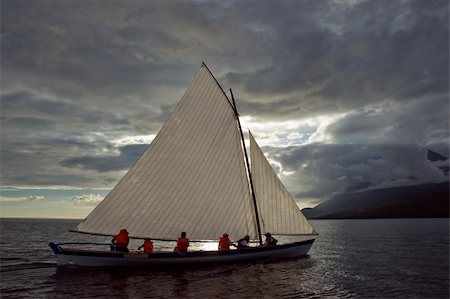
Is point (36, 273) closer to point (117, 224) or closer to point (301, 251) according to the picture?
point (117, 224)

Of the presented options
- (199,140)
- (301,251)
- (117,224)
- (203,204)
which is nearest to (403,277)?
(301,251)

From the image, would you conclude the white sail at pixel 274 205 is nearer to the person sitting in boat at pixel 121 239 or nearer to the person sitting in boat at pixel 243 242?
the person sitting in boat at pixel 243 242

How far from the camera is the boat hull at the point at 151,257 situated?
3030cm

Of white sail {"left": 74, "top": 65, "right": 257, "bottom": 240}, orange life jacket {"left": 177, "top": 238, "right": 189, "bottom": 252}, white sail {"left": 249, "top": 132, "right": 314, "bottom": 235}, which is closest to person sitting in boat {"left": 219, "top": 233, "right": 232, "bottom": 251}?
white sail {"left": 74, "top": 65, "right": 257, "bottom": 240}

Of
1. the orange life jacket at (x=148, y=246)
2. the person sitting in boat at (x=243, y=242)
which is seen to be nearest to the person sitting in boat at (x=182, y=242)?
the orange life jacket at (x=148, y=246)

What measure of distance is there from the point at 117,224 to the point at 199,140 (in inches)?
392

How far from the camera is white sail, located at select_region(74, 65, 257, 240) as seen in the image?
30875mm

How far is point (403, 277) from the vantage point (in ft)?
108

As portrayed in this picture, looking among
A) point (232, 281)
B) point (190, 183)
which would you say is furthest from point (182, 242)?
point (232, 281)

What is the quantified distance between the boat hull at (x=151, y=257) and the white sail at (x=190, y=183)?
4.94 ft

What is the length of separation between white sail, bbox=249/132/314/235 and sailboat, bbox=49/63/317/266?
0.32 feet

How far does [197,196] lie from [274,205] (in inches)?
336

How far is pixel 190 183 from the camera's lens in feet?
108

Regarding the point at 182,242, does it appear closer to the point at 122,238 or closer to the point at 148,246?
the point at 148,246
